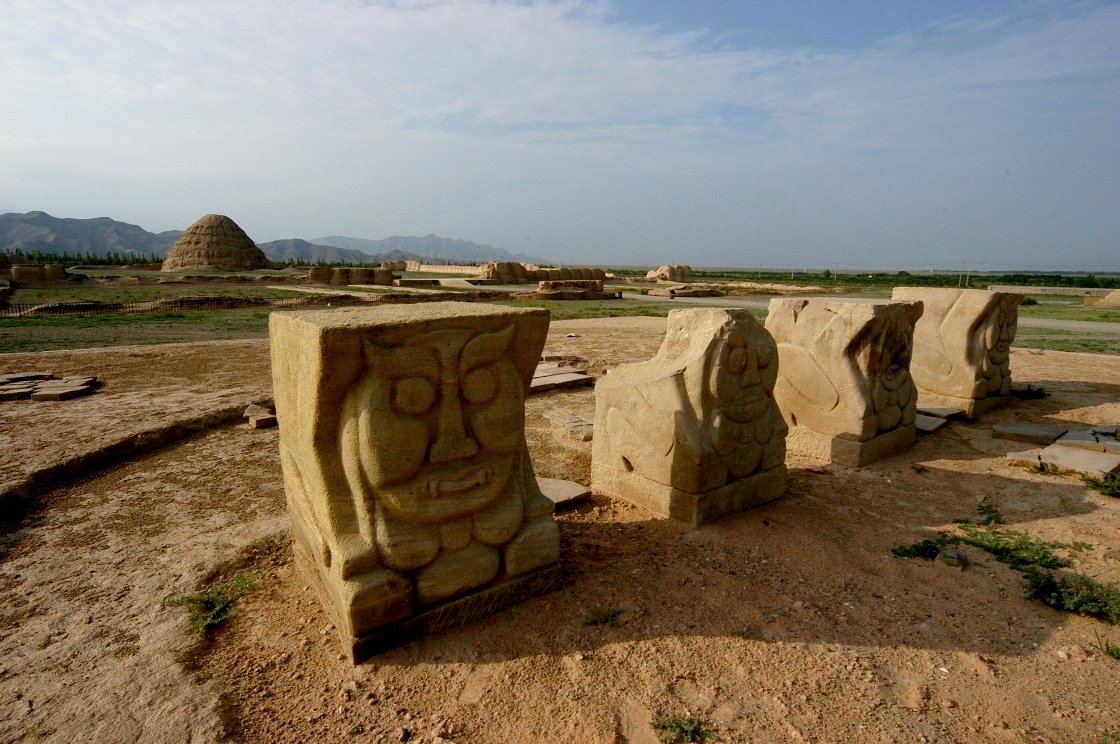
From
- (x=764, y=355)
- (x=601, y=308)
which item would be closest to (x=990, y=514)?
(x=764, y=355)

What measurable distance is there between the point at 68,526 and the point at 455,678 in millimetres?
3026

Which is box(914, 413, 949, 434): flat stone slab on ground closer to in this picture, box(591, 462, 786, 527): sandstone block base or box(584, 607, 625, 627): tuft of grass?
box(591, 462, 786, 527): sandstone block base

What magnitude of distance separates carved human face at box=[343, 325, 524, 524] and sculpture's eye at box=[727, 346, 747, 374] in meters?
1.50

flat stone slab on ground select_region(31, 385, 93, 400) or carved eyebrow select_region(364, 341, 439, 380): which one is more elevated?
carved eyebrow select_region(364, 341, 439, 380)

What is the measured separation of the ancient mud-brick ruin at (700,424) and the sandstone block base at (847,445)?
112cm

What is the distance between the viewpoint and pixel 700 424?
3.68 m

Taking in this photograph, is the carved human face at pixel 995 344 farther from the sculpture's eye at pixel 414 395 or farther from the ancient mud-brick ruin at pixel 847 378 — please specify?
the sculpture's eye at pixel 414 395

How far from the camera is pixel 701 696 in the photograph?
2.32 m

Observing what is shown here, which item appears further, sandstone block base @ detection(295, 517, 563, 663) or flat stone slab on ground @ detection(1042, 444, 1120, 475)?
flat stone slab on ground @ detection(1042, 444, 1120, 475)

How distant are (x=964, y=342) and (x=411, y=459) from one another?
6.34m

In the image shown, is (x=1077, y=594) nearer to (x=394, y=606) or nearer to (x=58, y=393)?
(x=394, y=606)

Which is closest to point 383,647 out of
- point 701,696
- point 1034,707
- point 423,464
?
point 423,464

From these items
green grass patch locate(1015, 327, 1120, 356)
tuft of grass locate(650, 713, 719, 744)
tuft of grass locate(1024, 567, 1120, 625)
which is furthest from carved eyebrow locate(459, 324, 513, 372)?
green grass patch locate(1015, 327, 1120, 356)

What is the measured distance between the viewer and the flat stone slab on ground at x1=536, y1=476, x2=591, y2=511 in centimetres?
399
